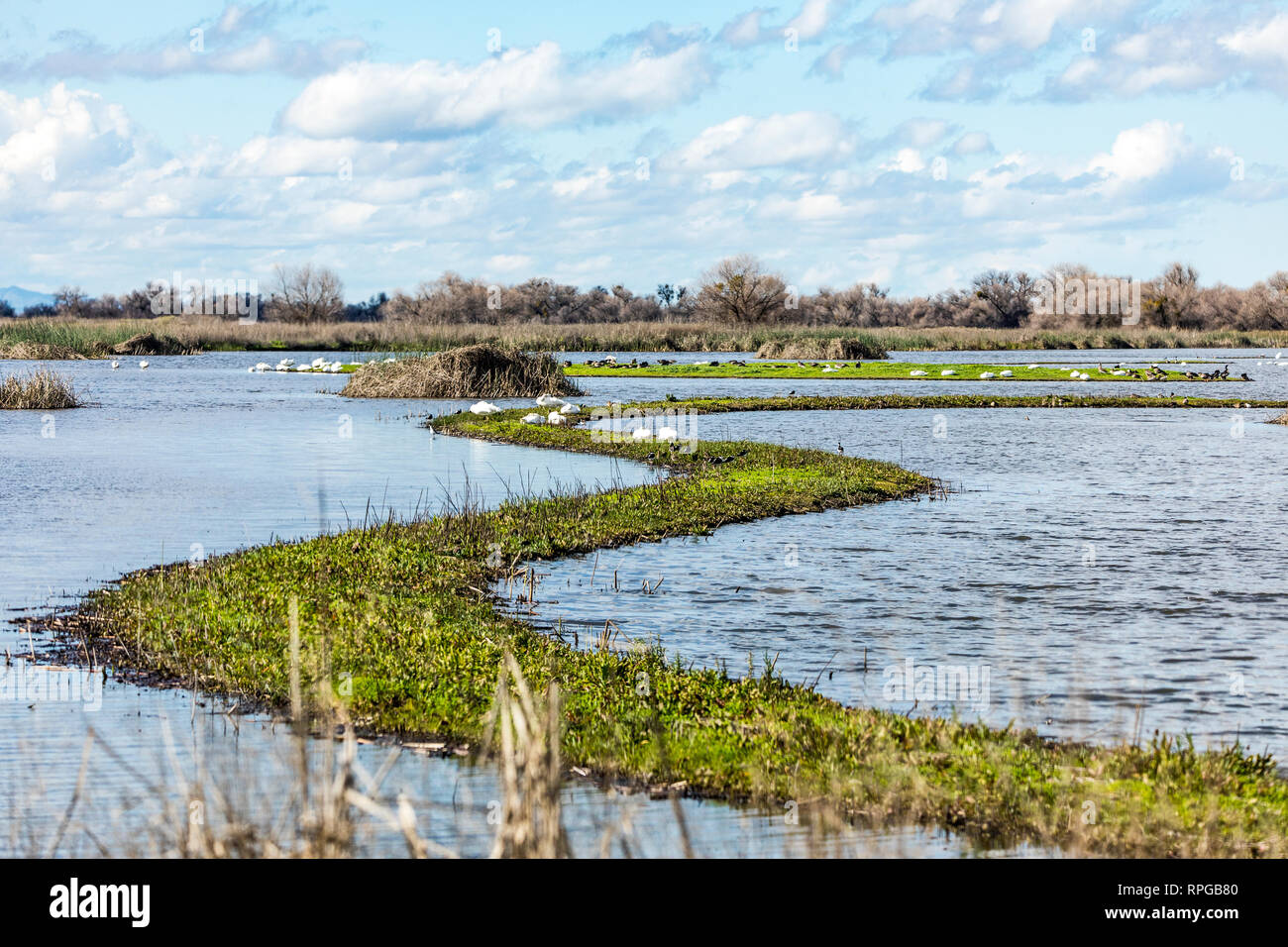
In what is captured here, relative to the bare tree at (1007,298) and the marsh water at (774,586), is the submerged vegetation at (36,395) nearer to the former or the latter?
the marsh water at (774,586)

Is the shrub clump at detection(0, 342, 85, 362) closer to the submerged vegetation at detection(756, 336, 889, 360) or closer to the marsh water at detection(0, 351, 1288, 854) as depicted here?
the submerged vegetation at detection(756, 336, 889, 360)

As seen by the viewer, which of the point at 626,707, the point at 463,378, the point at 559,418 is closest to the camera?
the point at 626,707

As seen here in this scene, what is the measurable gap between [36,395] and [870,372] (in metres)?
37.9

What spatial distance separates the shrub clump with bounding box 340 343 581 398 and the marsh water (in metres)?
13.2

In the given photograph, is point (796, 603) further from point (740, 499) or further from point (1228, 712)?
point (740, 499)

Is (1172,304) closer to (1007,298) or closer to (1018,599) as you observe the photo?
(1007,298)

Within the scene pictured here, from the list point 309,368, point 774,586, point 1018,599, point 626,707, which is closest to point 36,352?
point 309,368

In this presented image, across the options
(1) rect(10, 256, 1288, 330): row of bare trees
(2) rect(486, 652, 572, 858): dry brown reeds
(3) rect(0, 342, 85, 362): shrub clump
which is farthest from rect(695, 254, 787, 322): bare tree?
(2) rect(486, 652, 572, 858): dry brown reeds

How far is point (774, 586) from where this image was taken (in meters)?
15.3
